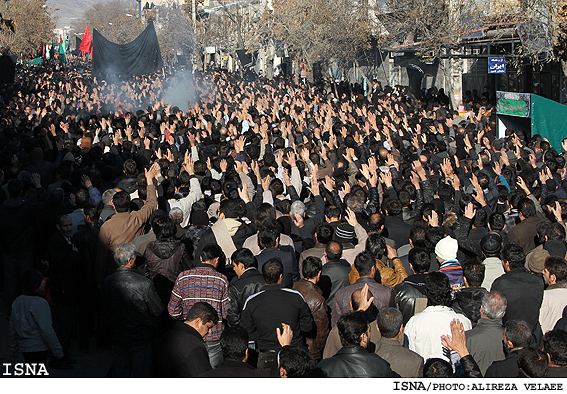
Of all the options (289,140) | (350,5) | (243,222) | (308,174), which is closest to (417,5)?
(350,5)

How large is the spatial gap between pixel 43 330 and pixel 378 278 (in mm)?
2851

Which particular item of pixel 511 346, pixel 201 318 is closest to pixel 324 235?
pixel 201 318

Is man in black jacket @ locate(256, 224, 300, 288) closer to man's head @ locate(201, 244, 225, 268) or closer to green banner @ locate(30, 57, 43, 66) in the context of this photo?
man's head @ locate(201, 244, 225, 268)

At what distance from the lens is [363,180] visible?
32.3ft

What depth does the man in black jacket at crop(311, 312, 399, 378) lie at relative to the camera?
4.11 m

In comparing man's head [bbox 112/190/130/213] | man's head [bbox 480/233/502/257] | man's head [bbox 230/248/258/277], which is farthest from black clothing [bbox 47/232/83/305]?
man's head [bbox 480/233/502/257]

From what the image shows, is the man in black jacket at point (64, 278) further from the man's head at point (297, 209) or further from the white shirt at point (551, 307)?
the white shirt at point (551, 307)

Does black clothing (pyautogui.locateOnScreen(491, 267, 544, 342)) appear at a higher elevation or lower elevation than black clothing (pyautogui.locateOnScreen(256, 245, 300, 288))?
lower

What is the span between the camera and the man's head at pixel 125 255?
18.4 ft

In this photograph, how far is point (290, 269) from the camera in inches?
241

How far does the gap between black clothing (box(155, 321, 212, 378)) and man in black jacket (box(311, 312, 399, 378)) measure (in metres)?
0.96

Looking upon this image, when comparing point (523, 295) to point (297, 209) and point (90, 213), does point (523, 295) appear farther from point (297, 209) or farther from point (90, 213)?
point (90, 213)

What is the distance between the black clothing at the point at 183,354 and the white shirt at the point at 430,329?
1424 millimetres

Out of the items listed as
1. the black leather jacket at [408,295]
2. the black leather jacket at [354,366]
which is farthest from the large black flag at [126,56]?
the black leather jacket at [354,366]
